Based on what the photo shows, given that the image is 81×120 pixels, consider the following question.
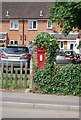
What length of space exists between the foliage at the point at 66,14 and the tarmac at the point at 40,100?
8.90 ft

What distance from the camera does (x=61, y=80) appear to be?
13.6 metres

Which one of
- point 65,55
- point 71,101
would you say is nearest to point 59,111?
point 71,101

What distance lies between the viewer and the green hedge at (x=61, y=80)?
13.5m

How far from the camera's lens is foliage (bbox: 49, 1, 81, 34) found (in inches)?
528

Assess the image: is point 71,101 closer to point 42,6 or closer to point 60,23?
point 60,23

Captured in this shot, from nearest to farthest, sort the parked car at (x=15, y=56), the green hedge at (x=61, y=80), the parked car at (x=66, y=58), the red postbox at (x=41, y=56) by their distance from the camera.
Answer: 1. the green hedge at (x=61, y=80)
2. the red postbox at (x=41, y=56)
3. the parked car at (x=15, y=56)
4. the parked car at (x=66, y=58)

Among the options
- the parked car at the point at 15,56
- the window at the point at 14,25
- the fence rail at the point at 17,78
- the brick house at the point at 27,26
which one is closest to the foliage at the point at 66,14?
the fence rail at the point at 17,78

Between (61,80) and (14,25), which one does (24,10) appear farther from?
(61,80)

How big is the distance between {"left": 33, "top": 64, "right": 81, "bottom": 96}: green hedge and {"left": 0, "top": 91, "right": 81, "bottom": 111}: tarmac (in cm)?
38

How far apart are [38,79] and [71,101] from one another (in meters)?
2.12

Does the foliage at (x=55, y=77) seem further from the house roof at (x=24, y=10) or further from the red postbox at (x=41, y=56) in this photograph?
the house roof at (x=24, y=10)

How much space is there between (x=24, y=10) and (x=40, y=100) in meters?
53.8

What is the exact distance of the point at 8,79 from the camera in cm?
1467

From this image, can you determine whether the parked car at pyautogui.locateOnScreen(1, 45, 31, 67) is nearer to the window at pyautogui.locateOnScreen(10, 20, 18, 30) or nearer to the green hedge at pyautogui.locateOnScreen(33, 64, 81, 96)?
the green hedge at pyautogui.locateOnScreen(33, 64, 81, 96)
